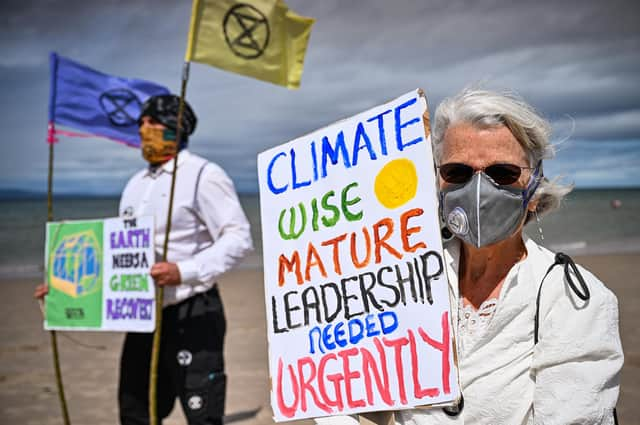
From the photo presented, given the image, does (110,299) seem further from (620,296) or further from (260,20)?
(620,296)

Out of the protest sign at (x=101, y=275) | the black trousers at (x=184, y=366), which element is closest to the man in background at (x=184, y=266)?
the black trousers at (x=184, y=366)

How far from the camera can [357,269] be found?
6.07 ft

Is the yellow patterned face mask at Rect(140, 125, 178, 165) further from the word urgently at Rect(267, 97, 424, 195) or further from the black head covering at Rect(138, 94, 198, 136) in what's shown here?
the word urgently at Rect(267, 97, 424, 195)

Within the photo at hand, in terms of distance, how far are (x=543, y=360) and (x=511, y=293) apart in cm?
18

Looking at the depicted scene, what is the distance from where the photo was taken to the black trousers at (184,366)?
140 inches

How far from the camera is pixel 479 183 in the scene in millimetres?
1807

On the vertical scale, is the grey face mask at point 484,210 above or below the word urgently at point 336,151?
below

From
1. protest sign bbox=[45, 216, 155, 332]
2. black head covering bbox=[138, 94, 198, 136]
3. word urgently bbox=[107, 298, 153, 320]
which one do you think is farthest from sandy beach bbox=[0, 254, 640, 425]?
black head covering bbox=[138, 94, 198, 136]

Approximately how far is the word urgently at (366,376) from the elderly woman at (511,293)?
86 millimetres

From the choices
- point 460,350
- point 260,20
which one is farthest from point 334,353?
point 260,20

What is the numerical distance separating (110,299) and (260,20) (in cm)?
185

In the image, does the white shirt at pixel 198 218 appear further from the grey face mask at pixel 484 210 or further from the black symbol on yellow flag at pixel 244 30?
the grey face mask at pixel 484 210

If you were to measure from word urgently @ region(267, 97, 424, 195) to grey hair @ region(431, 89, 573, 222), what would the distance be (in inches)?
7.8

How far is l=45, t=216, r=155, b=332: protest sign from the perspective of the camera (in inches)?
147
